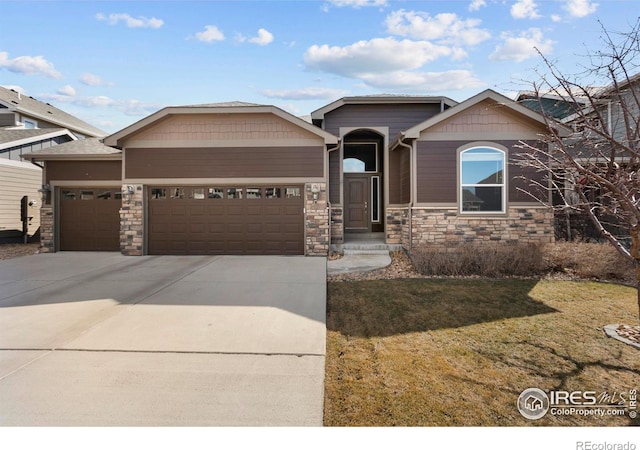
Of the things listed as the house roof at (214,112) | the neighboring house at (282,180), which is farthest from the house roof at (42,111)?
the house roof at (214,112)

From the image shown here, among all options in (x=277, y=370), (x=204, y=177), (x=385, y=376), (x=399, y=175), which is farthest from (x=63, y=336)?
(x=399, y=175)

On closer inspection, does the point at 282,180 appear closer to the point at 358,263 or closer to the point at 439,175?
the point at 358,263

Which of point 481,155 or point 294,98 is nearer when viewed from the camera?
point 481,155

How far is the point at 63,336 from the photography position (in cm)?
403

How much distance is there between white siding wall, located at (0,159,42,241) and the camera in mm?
13062

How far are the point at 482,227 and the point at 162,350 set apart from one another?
881 cm

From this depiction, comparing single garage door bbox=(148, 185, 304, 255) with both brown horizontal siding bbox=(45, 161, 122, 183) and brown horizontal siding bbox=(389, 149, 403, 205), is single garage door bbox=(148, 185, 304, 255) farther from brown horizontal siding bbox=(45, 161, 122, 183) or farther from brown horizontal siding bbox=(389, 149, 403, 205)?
brown horizontal siding bbox=(389, 149, 403, 205)

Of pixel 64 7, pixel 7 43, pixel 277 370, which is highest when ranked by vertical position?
pixel 64 7

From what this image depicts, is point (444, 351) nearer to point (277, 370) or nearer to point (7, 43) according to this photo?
point (277, 370)

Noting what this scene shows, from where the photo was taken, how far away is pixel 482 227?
9.48m

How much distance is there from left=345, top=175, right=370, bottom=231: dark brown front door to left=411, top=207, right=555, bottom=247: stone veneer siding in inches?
121

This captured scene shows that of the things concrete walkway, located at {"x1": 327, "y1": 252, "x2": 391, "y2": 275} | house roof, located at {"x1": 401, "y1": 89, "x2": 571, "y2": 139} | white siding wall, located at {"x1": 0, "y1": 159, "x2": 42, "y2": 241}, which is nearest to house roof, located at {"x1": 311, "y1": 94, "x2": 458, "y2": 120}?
house roof, located at {"x1": 401, "y1": 89, "x2": 571, "y2": 139}

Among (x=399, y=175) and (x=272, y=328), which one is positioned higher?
(x=399, y=175)

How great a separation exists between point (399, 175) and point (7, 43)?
10817 mm
